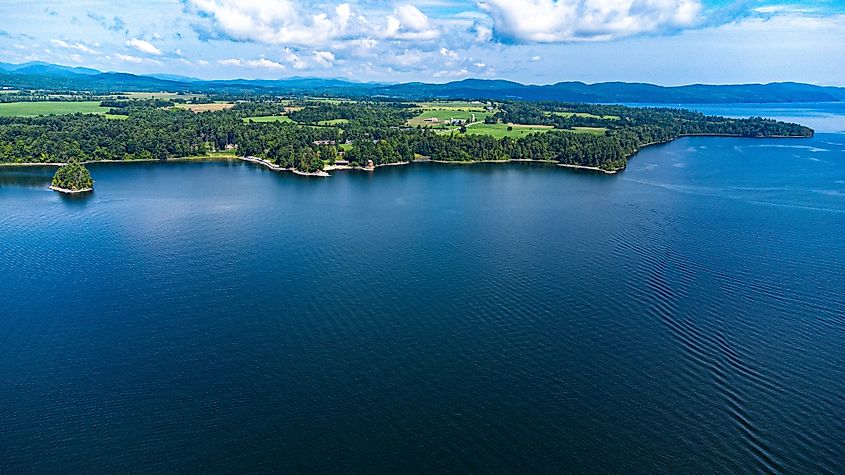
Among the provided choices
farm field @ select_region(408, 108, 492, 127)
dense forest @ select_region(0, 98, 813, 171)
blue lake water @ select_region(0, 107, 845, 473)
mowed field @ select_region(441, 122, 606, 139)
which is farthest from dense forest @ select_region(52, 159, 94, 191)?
farm field @ select_region(408, 108, 492, 127)

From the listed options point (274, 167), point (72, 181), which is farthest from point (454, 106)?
point (72, 181)

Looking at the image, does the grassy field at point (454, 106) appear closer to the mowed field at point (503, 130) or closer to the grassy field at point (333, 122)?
the mowed field at point (503, 130)

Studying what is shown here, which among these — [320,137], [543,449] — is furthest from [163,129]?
[543,449]

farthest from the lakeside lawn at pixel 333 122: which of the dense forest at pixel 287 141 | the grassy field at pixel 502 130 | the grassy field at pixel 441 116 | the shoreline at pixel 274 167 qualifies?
the shoreline at pixel 274 167

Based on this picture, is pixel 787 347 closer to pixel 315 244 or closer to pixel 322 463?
pixel 322 463

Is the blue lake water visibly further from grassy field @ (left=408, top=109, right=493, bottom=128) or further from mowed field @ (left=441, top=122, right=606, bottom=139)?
grassy field @ (left=408, top=109, right=493, bottom=128)

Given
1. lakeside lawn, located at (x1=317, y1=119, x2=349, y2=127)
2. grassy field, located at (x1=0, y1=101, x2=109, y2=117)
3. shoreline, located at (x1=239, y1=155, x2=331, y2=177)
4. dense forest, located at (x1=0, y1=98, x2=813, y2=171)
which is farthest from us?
grassy field, located at (x1=0, y1=101, x2=109, y2=117)
